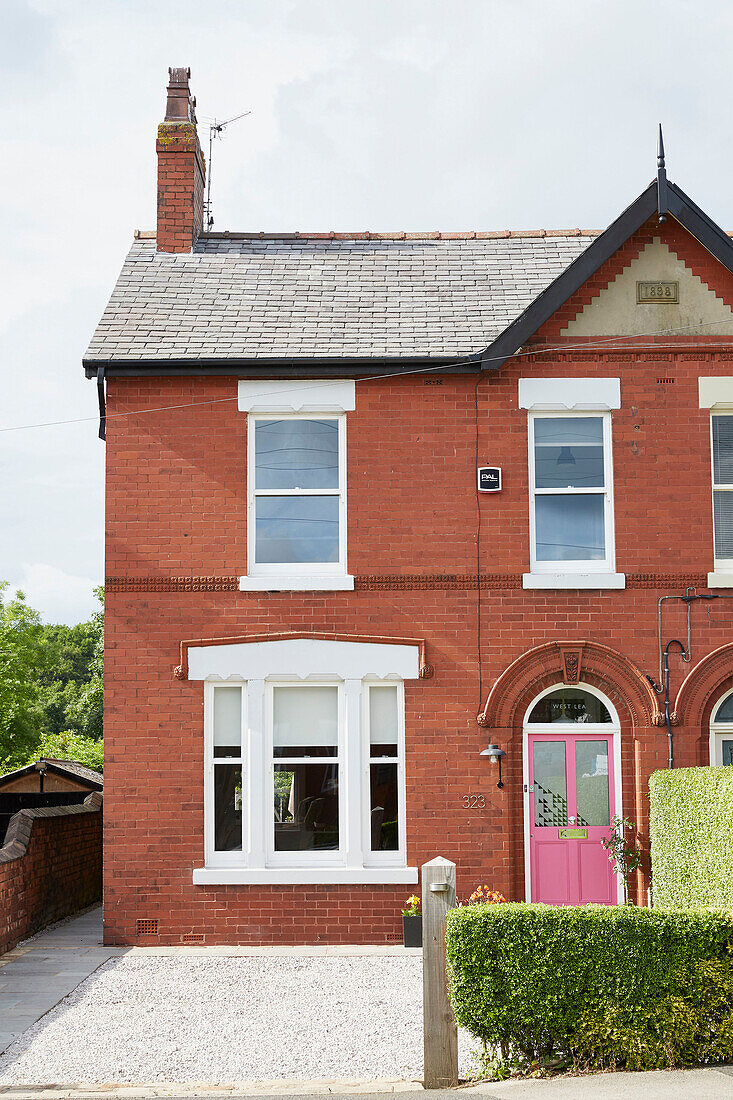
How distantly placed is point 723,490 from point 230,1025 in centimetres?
819

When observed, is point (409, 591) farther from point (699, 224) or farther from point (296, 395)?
point (699, 224)

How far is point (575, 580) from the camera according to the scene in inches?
504

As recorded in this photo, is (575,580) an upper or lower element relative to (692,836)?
upper

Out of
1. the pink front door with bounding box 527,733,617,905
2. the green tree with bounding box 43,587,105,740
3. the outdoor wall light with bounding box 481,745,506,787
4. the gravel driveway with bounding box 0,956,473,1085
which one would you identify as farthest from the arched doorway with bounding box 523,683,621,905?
the green tree with bounding box 43,587,105,740

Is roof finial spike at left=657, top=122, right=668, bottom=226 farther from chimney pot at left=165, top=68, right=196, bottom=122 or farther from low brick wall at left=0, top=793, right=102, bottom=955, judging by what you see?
low brick wall at left=0, top=793, right=102, bottom=955

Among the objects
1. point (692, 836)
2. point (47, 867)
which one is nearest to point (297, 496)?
point (47, 867)

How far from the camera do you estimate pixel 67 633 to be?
86688 mm

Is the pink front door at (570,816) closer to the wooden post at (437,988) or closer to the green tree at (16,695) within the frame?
the wooden post at (437,988)

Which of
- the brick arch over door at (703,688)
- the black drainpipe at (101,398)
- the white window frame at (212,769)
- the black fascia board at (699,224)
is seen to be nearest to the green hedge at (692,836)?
the brick arch over door at (703,688)

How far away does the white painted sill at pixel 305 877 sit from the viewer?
485 inches

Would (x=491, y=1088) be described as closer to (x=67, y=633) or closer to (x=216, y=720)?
(x=216, y=720)

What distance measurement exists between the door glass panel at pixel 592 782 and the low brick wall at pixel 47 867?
634cm

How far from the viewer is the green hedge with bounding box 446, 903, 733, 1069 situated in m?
7.25

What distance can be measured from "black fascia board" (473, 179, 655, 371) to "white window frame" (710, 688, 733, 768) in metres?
4.70
